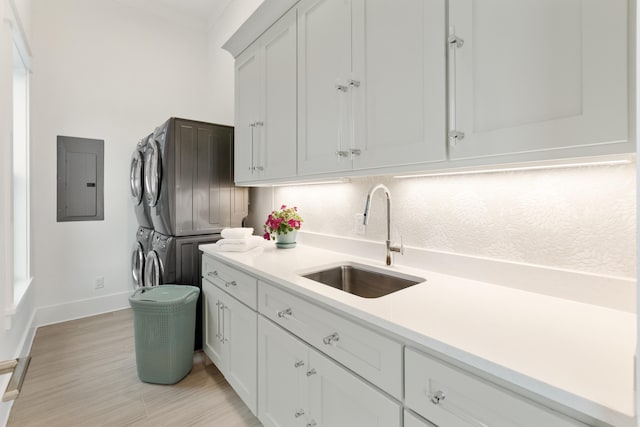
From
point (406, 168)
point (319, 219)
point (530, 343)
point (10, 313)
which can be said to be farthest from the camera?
point (319, 219)

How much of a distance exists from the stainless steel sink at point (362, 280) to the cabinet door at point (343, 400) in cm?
47

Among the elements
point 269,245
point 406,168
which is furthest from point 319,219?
point 406,168

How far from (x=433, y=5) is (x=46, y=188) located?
359 centimetres

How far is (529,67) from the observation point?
850 mm

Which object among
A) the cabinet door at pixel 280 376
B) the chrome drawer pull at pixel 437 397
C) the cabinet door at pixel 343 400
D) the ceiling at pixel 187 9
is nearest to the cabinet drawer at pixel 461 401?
the chrome drawer pull at pixel 437 397

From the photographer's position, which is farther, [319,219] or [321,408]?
[319,219]

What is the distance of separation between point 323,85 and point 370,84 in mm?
331

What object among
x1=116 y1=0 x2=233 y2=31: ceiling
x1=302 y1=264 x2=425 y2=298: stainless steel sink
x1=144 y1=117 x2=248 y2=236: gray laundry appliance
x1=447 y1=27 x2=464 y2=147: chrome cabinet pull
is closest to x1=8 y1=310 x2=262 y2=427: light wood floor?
x1=302 y1=264 x2=425 y2=298: stainless steel sink

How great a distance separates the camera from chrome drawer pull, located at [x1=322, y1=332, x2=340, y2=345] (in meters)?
1.06

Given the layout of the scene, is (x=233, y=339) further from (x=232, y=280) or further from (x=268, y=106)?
(x=268, y=106)

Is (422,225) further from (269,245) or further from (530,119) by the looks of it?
(269,245)

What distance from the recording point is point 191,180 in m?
2.39

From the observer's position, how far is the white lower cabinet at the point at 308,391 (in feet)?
3.10

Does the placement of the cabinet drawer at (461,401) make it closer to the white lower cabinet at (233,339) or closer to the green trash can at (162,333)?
the white lower cabinet at (233,339)
